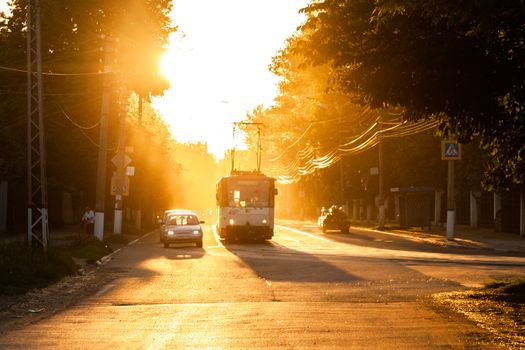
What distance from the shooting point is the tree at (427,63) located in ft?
42.7

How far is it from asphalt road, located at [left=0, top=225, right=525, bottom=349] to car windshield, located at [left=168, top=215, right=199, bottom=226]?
8.66 metres

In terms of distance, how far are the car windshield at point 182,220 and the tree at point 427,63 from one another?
72.4ft

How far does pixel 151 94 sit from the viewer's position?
54.3 metres

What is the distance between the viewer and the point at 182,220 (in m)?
37.3

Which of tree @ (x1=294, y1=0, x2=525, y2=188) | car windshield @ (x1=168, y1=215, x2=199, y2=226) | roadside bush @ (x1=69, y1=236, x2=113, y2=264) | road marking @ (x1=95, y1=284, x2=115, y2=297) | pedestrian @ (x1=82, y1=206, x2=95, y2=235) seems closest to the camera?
tree @ (x1=294, y1=0, x2=525, y2=188)

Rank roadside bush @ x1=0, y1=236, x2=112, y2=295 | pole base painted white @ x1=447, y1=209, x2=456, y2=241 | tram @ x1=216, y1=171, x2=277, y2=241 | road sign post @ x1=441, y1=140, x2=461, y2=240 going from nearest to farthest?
roadside bush @ x1=0, y1=236, x2=112, y2=295
tram @ x1=216, y1=171, x2=277, y2=241
road sign post @ x1=441, y1=140, x2=461, y2=240
pole base painted white @ x1=447, y1=209, x2=456, y2=241

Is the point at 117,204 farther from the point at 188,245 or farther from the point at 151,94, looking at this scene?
the point at 151,94

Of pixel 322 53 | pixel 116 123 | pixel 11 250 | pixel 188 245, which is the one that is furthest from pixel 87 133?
pixel 322 53

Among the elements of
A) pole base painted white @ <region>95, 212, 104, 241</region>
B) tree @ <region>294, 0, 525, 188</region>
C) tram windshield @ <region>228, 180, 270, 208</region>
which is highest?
tree @ <region>294, 0, 525, 188</region>

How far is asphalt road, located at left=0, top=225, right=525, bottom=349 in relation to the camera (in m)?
10.8

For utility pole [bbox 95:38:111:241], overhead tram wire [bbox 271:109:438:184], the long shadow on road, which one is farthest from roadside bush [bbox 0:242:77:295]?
overhead tram wire [bbox 271:109:438:184]

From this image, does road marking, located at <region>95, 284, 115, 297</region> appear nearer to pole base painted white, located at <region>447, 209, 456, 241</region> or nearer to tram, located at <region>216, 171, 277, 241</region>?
tram, located at <region>216, 171, 277, 241</region>

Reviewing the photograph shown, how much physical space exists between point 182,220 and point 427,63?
24874 millimetres

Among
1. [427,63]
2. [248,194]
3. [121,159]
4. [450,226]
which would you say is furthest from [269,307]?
[450,226]
